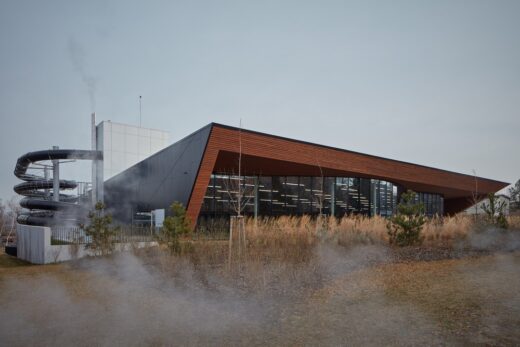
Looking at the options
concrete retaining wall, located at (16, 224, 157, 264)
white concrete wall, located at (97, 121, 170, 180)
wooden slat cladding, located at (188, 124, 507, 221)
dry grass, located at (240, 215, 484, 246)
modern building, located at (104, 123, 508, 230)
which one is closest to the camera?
dry grass, located at (240, 215, 484, 246)

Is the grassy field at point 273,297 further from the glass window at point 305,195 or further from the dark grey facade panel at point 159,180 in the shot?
the glass window at point 305,195

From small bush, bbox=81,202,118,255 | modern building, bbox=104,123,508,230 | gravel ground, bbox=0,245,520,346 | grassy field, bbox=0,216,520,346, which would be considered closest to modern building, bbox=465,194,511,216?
modern building, bbox=104,123,508,230

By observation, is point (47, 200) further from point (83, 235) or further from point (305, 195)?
point (305, 195)

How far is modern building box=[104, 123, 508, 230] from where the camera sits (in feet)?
51.8

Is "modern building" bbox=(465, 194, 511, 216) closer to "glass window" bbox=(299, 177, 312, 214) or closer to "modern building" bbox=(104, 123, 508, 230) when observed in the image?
"modern building" bbox=(104, 123, 508, 230)

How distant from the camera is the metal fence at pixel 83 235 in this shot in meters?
12.1

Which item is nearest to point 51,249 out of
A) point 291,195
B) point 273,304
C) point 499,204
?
point 273,304

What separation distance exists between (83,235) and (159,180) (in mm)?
8211

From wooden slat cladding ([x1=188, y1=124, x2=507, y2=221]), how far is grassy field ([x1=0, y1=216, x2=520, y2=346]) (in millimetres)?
6225

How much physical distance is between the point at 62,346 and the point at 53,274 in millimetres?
5701

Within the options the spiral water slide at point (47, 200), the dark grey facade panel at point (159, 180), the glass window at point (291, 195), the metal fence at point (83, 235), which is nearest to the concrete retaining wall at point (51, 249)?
the metal fence at point (83, 235)

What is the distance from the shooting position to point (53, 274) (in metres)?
8.95

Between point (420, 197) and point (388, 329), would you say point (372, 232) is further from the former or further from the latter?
point (420, 197)

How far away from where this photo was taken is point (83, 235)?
490 inches
